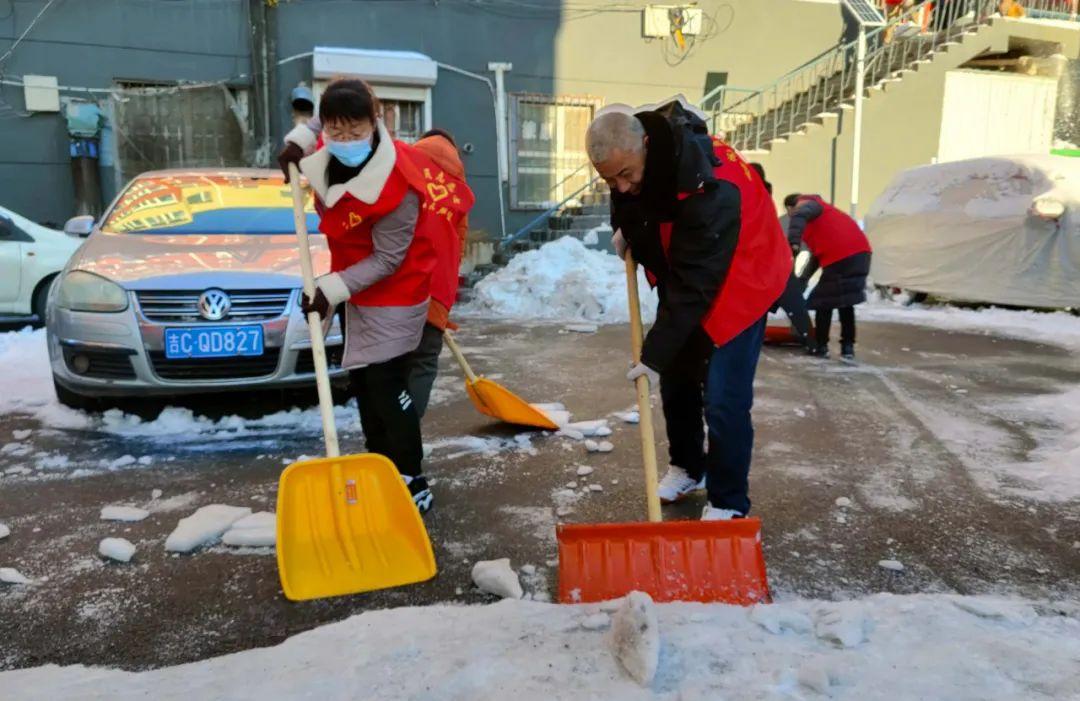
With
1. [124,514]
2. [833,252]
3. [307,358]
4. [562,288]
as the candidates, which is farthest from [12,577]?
[562,288]

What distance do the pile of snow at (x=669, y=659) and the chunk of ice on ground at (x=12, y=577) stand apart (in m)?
0.70

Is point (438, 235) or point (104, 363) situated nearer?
point (438, 235)

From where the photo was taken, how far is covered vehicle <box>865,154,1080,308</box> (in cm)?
899

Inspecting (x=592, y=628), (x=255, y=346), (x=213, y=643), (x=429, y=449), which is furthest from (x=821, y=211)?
(x=213, y=643)

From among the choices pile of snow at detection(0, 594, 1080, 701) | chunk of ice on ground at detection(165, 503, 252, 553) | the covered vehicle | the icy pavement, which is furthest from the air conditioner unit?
pile of snow at detection(0, 594, 1080, 701)

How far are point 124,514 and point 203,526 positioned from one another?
0.45m

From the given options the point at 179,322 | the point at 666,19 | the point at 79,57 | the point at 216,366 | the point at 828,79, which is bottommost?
the point at 216,366

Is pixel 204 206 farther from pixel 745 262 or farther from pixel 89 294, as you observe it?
pixel 745 262

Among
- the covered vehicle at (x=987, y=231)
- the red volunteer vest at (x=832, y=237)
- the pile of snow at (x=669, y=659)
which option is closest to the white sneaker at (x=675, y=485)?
the pile of snow at (x=669, y=659)

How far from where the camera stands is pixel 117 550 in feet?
9.33

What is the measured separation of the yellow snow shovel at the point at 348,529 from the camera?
2.56 meters

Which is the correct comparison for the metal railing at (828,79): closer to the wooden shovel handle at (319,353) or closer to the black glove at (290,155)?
the black glove at (290,155)

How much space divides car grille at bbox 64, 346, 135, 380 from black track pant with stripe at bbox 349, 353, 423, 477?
1745 mm

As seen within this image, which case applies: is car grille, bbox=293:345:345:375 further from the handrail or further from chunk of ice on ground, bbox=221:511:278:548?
the handrail
